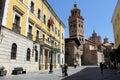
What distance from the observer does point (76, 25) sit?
282 ft

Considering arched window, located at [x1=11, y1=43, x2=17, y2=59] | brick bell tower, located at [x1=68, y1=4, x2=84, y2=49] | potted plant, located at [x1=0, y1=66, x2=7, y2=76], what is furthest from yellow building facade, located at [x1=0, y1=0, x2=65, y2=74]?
brick bell tower, located at [x1=68, y1=4, x2=84, y2=49]

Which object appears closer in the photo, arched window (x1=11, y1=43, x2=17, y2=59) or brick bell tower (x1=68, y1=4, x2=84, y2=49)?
arched window (x1=11, y1=43, x2=17, y2=59)

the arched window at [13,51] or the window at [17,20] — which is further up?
the window at [17,20]

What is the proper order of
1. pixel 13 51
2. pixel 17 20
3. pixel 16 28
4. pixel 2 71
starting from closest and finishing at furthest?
pixel 2 71 < pixel 13 51 < pixel 16 28 < pixel 17 20

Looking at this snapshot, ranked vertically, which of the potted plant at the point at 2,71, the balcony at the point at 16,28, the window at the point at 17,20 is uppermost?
the window at the point at 17,20

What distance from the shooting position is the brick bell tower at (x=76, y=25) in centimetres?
8513

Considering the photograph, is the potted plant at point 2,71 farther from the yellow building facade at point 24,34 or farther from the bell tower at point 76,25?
the bell tower at point 76,25

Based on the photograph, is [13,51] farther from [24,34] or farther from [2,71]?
[2,71]

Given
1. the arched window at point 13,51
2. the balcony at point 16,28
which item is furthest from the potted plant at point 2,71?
the balcony at point 16,28

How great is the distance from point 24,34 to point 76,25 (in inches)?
2644

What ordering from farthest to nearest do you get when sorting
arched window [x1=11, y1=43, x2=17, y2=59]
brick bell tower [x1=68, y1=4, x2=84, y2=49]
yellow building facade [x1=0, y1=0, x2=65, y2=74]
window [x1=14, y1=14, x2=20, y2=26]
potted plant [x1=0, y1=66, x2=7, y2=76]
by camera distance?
brick bell tower [x1=68, y1=4, x2=84, y2=49]
window [x1=14, y1=14, x2=20, y2=26]
arched window [x1=11, y1=43, x2=17, y2=59]
yellow building facade [x1=0, y1=0, x2=65, y2=74]
potted plant [x1=0, y1=66, x2=7, y2=76]

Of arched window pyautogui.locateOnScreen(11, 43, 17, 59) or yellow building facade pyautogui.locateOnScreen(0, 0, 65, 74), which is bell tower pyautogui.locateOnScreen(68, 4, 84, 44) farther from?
arched window pyautogui.locateOnScreen(11, 43, 17, 59)

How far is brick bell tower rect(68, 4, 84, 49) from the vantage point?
8513 centimetres

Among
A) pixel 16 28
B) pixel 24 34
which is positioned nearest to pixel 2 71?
pixel 16 28
